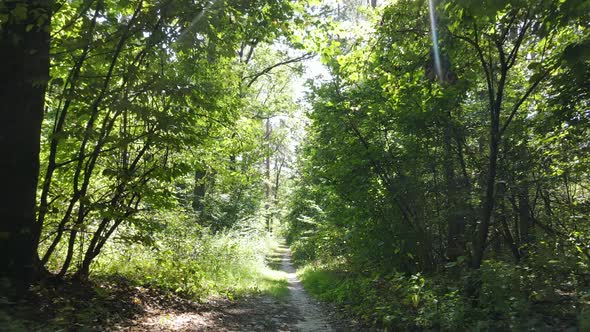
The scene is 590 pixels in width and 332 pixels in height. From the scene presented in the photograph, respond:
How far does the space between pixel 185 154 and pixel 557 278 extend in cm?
699

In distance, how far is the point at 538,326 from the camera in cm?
434

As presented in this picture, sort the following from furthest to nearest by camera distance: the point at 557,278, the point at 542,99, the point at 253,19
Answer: the point at 542,99 < the point at 253,19 < the point at 557,278

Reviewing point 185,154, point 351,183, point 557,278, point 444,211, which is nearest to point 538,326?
point 557,278

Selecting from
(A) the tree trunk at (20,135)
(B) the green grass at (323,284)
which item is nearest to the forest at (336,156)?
(A) the tree trunk at (20,135)

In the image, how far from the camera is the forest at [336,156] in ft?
15.7

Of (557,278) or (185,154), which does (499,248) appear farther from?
(185,154)

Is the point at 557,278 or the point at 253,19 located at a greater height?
the point at 253,19

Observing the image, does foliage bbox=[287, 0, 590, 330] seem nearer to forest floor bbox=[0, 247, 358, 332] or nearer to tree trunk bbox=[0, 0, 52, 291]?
forest floor bbox=[0, 247, 358, 332]

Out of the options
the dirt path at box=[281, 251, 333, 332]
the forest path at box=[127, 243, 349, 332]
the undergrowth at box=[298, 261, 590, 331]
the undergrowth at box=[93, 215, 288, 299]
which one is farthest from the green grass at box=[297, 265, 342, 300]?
the undergrowth at box=[298, 261, 590, 331]

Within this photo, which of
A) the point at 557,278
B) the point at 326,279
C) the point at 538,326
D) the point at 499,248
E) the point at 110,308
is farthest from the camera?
the point at 326,279

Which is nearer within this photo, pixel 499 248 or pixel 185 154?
pixel 185 154

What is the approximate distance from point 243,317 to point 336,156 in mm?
4408

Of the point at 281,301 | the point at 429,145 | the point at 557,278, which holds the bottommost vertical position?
the point at 281,301

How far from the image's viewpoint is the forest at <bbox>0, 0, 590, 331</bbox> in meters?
4.79
